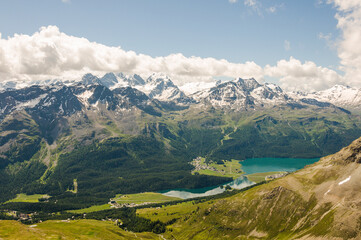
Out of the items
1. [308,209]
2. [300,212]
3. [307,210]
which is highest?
[308,209]

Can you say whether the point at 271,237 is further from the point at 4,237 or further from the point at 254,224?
the point at 4,237

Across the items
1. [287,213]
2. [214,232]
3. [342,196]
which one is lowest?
[214,232]

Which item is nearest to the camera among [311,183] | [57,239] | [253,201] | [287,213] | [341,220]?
[57,239]

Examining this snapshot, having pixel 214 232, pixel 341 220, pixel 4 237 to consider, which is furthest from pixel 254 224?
pixel 4 237

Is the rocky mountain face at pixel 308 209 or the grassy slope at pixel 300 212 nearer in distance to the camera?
the rocky mountain face at pixel 308 209

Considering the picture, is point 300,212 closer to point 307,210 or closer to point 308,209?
point 307,210

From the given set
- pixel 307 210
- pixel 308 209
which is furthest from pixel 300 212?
pixel 308 209

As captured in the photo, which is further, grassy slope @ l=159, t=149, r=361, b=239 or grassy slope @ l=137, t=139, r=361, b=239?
grassy slope @ l=159, t=149, r=361, b=239

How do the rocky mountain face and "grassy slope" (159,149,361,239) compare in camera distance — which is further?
"grassy slope" (159,149,361,239)
